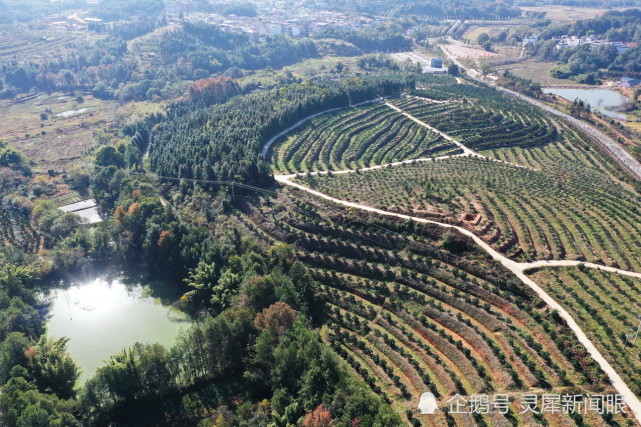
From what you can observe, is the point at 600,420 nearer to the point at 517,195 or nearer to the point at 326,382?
the point at 326,382

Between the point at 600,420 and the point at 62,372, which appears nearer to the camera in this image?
the point at 600,420

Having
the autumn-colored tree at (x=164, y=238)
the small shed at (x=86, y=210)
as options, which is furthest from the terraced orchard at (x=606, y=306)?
the small shed at (x=86, y=210)

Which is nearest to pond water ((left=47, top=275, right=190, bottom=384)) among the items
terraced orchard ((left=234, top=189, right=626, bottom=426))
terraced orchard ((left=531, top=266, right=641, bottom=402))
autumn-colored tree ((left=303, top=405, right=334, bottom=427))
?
terraced orchard ((left=234, top=189, right=626, bottom=426))

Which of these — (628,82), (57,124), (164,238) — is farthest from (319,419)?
(628,82)

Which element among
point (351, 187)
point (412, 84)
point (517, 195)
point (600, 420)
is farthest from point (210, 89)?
point (600, 420)

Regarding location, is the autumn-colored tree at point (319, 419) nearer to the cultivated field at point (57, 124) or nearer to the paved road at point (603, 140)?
the paved road at point (603, 140)

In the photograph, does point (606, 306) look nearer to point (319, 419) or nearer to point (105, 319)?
point (319, 419)

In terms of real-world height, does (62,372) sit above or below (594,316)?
below
